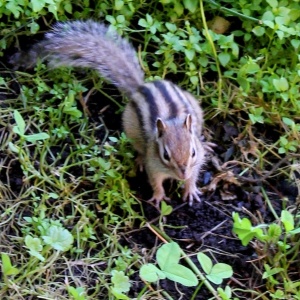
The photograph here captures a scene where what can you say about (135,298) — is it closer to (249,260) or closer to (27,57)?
(249,260)

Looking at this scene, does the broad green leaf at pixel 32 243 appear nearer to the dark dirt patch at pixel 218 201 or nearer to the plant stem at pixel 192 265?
the dark dirt patch at pixel 218 201

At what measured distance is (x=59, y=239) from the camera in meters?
2.73

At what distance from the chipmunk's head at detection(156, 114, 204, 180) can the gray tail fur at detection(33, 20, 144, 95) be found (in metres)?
0.36

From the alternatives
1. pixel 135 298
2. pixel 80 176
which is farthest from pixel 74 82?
pixel 135 298

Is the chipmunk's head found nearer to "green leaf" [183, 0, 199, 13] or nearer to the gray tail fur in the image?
the gray tail fur

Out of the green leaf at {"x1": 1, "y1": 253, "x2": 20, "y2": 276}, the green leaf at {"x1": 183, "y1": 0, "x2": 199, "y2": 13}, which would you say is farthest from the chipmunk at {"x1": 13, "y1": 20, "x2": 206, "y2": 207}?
the green leaf at {"x1": 1, "y1": 253, "x2": 20, "y2": 276}

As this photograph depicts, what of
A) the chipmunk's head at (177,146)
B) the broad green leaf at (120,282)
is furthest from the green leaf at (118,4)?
the broad green leaf at (120,282)

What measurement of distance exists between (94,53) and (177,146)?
655 millimetres

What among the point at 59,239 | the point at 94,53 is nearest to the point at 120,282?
the point at 59,239

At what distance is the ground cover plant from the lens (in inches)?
112

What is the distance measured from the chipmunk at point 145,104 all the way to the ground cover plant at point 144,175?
8 centimetres

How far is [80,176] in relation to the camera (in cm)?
319

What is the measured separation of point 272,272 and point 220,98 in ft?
3.04

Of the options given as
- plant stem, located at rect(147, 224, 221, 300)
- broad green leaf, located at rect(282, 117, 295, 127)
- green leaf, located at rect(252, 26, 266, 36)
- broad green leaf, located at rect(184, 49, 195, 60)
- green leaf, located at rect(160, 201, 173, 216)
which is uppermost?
green leaf, located at rect(252, 26, 266, 36)
